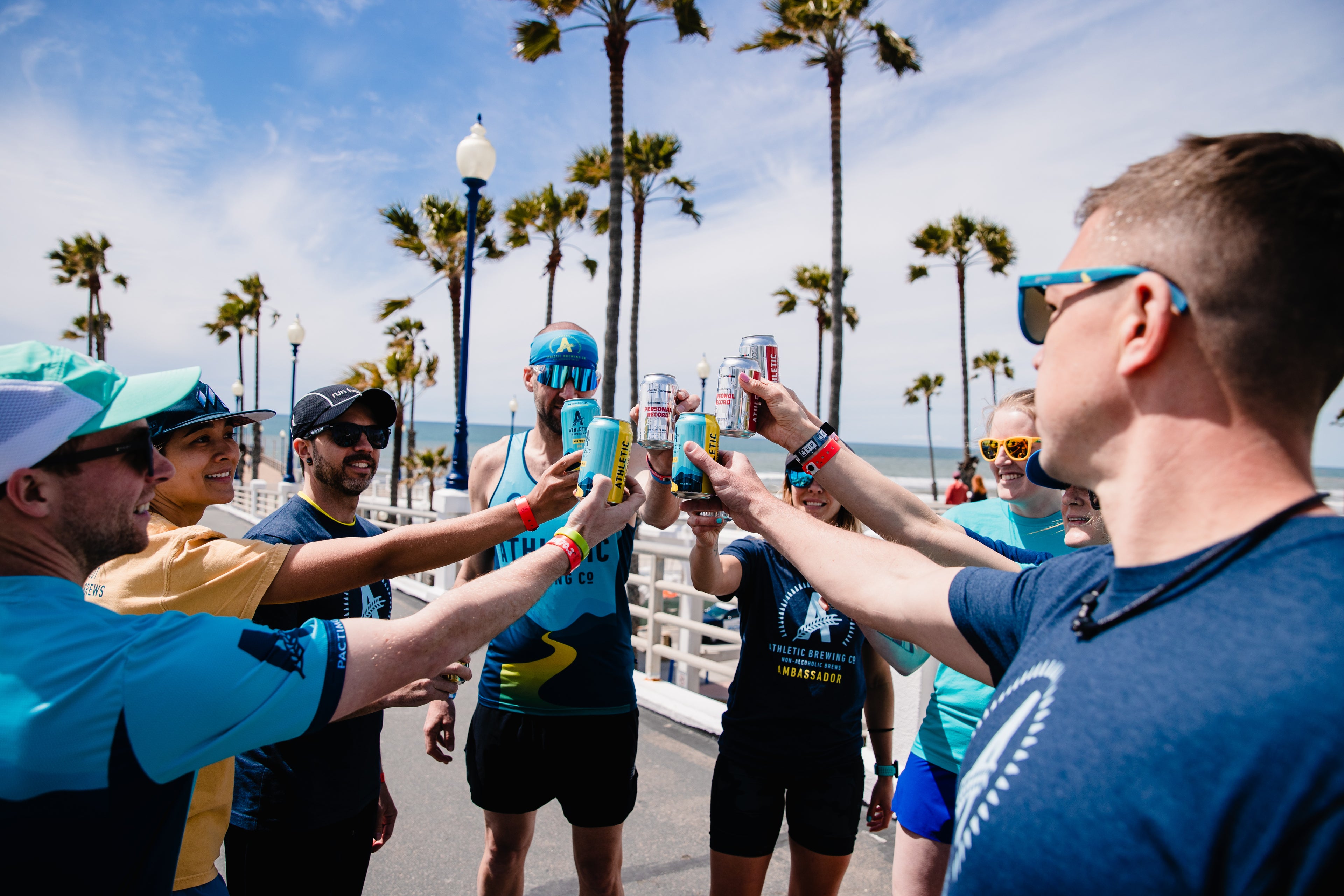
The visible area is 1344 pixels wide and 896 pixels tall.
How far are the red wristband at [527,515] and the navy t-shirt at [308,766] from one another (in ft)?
1.81

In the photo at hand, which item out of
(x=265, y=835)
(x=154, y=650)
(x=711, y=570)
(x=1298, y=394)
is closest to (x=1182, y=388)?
(x=1298, y=394)

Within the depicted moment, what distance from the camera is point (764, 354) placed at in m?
2.44

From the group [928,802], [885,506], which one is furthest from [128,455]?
[928,802]

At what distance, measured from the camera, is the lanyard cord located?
893 mm

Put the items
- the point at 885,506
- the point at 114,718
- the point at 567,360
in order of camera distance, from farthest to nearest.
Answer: the point at 567,360 < the point at 885,506 < the point at 114,718

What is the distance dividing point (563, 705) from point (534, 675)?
0.17 m

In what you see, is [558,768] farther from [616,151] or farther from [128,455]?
[616,151]

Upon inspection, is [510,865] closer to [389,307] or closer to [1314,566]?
[1314,566]

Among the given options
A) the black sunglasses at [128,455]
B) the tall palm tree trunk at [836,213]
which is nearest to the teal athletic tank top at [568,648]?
the black sunglasses at [128,455]

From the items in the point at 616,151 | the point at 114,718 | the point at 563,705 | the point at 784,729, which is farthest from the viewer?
Result: the point at 616,151

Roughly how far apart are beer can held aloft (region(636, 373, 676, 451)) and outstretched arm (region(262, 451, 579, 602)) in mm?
299

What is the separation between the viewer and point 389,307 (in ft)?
70.3

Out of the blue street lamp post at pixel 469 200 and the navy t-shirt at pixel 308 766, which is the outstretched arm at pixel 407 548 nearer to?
the navy t-shirt at pixel 308 766

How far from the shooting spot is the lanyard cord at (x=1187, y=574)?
89 cm
